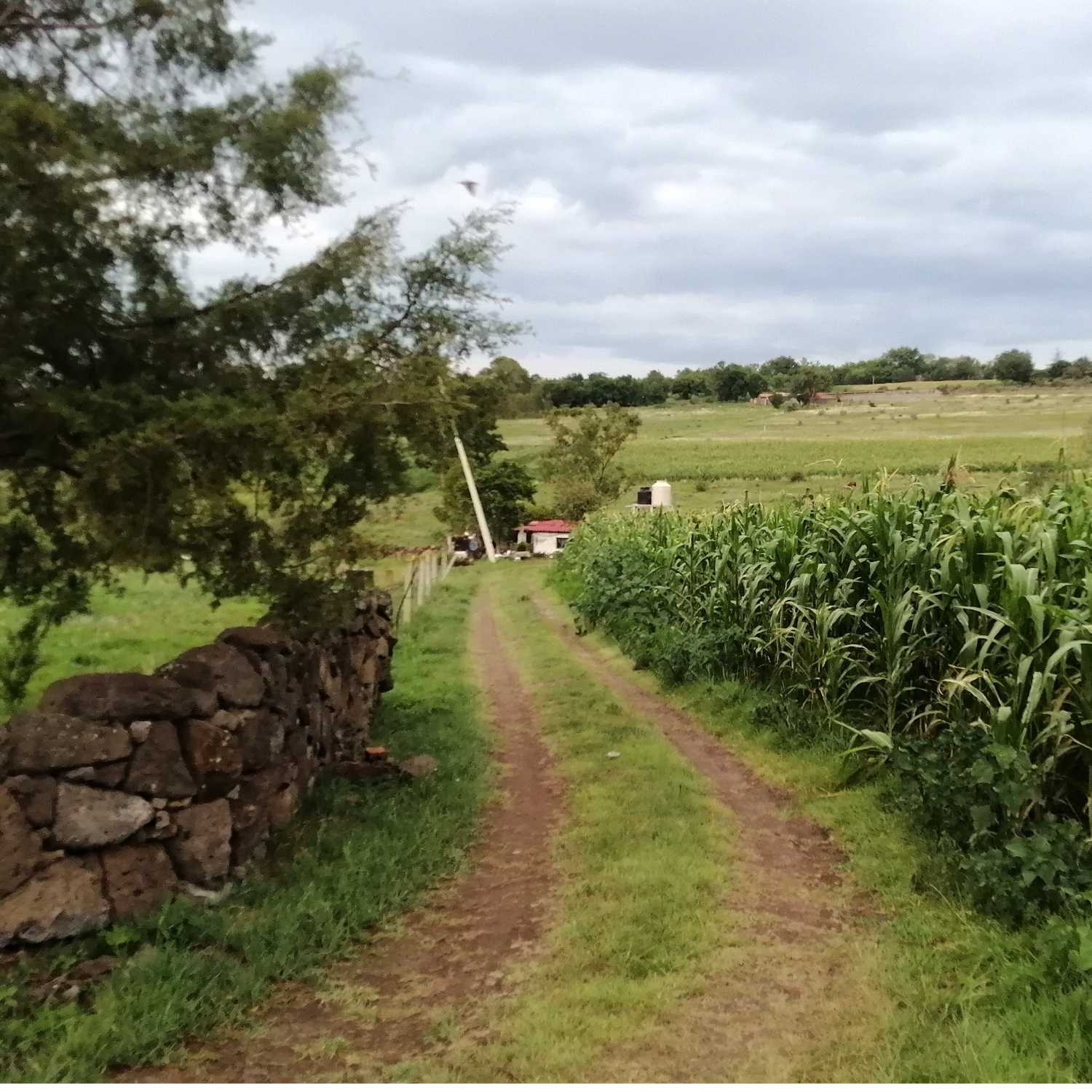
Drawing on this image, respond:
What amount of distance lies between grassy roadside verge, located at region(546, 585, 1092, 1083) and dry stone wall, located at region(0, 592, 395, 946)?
139 inches

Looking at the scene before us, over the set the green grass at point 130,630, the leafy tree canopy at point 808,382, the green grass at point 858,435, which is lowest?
the green grass at point 130,630

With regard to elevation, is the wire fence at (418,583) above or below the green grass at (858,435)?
below

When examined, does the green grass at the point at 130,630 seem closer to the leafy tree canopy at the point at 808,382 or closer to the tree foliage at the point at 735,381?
the leafy tree canopy at the point at 808,382

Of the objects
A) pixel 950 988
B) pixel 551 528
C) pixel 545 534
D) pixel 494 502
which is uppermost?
pixel 950 988

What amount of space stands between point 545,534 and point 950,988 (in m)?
39.4

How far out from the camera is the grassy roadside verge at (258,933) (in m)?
3.66

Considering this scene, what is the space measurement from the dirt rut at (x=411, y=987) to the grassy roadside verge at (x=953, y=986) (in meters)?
1.75

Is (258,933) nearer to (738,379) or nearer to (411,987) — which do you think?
(411,987)

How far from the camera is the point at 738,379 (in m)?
47.6

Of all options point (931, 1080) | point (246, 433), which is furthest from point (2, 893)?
point (931, 1080)

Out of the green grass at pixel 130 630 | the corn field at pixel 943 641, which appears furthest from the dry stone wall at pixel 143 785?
the corn field at pixel 943 641

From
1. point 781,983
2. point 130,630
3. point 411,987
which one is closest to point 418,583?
point 130,630

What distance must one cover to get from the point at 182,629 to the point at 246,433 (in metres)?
6.07

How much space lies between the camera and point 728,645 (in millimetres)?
10039
